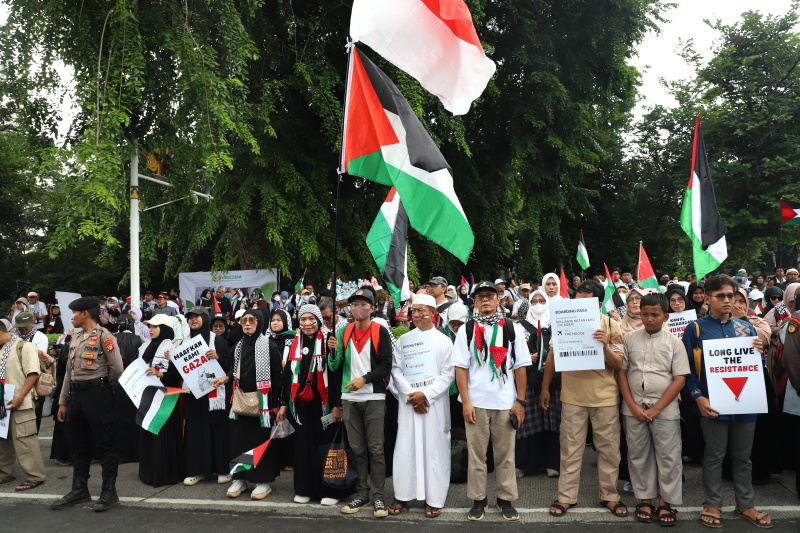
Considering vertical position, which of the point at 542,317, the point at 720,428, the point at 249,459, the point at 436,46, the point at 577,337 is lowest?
the point at 249,459

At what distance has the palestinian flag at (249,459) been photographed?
6.06 meters

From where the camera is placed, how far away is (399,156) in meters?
5.57

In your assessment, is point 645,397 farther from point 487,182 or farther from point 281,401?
point 487,182

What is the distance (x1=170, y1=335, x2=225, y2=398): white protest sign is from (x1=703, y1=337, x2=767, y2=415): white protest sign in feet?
16.1

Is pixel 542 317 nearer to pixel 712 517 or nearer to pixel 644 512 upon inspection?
pixel 644 512

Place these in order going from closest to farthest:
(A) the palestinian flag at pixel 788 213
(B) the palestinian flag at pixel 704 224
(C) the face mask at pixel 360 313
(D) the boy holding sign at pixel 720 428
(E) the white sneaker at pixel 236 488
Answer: (D) the boy holding sign at pixel 720 428
(C) the face mask at pixel 360 313
(E) the white sneaker at pixel 236 488
(B) the palestinian flag at pixel 704 224
(A) the palestinian flag at pixel 788 213

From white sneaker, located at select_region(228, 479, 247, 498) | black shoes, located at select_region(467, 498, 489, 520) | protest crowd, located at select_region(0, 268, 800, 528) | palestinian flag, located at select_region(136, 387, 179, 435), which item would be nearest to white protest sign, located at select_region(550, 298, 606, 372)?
protest crowd, located at select_region(0, 268, 800, 528)

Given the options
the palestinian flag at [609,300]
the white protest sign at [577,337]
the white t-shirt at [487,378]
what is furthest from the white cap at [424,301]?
the palestinian flag at [609,300]

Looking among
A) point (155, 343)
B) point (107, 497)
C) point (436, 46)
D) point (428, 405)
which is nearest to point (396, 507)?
point (428, 405)

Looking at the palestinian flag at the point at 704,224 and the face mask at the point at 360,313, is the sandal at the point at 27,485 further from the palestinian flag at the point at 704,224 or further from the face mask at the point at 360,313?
the palestinian flag at the point at 704,224

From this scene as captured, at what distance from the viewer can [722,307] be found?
207 inches

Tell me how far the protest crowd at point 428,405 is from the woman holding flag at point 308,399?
16 millimetres

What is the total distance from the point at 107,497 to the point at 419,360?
339 centimetres

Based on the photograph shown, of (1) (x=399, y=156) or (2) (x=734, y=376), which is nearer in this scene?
(2) (x=734, y=376)
